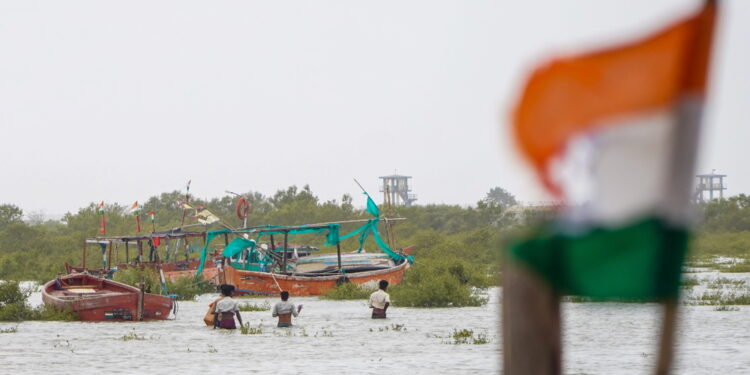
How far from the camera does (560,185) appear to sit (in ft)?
8.18

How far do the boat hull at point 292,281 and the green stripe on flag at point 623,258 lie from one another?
3183cm

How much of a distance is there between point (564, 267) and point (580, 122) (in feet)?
1.10

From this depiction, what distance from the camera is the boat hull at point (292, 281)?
1362 inches

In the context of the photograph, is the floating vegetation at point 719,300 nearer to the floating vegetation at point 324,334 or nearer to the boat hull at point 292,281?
the floating vegetation at point 324,334

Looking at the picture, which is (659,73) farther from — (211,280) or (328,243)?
(211,280)

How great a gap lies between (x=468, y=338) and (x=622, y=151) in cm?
1830

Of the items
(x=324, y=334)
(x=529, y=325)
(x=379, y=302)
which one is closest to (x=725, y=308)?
(x=379, y=302)

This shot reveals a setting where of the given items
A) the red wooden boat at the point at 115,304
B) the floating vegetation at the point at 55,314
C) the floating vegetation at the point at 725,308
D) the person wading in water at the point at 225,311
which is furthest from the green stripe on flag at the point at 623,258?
the floating vegetation at the point at 725,308

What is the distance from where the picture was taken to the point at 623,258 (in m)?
2.53

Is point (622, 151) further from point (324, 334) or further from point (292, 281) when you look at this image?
point (292, 281)

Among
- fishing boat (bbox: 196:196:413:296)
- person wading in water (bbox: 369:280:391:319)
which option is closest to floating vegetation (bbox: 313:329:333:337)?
person wading in water (bbox: 369:280:391:319)

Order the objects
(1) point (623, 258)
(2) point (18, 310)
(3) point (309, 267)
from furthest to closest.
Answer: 1. (3) point (309, 267)
2. (2) point (18, 310)
3. (1) point (623, 258)

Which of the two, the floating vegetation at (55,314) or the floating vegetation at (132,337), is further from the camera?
the floating vegetation at (55,314)

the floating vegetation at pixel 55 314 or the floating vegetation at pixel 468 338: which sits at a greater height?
the floating vegetation at pixel 55 314
